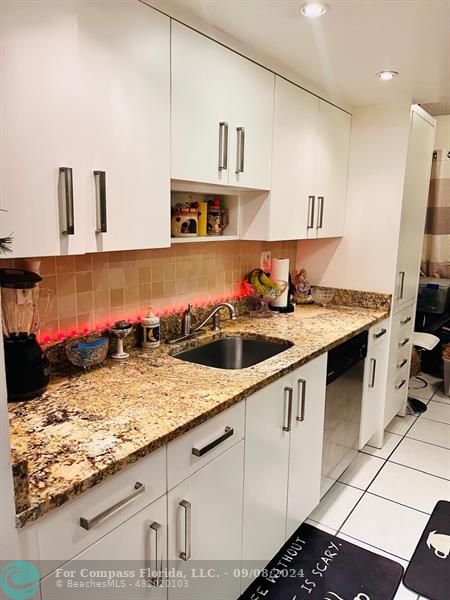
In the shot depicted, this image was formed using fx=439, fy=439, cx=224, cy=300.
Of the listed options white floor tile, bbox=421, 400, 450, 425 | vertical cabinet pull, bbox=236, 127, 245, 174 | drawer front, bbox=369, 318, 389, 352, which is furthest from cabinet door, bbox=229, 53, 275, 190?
white floor tile, bbox=421, 400, 450, 425

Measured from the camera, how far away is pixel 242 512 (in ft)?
5.21

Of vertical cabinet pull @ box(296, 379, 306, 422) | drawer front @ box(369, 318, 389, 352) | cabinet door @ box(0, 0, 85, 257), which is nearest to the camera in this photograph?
cabinet door @ box(0, 0, 85, 257)

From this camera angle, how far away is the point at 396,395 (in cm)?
316

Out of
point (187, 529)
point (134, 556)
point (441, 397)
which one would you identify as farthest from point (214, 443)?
point (441, 397)

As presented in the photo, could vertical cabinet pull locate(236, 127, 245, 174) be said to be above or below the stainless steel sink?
above

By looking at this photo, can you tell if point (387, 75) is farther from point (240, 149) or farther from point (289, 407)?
point (289, 407)

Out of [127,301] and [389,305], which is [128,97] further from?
[389,305]

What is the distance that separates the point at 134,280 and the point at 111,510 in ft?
3.49

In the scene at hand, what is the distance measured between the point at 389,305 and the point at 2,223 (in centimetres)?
233

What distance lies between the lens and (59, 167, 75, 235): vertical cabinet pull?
47.4 inches

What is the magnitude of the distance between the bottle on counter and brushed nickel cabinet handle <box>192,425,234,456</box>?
646mm

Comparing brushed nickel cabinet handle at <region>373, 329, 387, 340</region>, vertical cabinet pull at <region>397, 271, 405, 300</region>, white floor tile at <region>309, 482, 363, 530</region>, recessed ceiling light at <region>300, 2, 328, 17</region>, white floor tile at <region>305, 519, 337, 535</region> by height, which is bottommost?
white floor tile at <region>305, 519, 337, 535</region>

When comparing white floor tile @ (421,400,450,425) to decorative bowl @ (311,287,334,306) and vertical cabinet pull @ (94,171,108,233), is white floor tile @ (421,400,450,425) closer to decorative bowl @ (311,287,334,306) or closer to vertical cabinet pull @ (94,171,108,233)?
decorative bowl @ (311,287,334,306)

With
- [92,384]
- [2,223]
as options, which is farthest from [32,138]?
[92,384]
